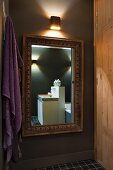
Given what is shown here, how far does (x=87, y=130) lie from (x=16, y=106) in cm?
150

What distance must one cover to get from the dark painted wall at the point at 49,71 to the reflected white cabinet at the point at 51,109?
2.8 inches

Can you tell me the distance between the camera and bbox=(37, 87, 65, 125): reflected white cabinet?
242 cm

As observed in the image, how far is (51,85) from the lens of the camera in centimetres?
243

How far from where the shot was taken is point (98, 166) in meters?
2.38

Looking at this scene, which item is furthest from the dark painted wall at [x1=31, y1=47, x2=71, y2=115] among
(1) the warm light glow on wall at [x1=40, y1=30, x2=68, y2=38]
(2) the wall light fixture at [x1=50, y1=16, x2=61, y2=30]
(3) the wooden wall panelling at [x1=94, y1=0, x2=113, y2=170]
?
(3) the wooden wall panelling at [x1=94, y1=0, x2=113, y2=170]

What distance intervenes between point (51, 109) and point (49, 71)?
583 millimetres

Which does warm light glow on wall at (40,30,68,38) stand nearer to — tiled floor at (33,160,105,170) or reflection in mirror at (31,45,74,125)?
reflection in mirror at (31,45,74,125)

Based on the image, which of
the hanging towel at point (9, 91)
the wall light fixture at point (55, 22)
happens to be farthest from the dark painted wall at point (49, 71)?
the hanging towel at point (9, 91)

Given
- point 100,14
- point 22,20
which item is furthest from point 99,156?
point 22,20

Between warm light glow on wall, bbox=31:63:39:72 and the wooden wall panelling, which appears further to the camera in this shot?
warm light glow on wall, bbox=31:63:39:72

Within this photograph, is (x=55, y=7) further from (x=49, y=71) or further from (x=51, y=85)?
(x=51, y=85)

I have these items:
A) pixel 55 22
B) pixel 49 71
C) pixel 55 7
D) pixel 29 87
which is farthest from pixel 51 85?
pixel 55 7

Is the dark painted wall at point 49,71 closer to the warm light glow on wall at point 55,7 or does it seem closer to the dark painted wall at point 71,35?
the dark painted wall at point 71,35

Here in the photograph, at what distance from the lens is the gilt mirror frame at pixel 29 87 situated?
7.55 feet
